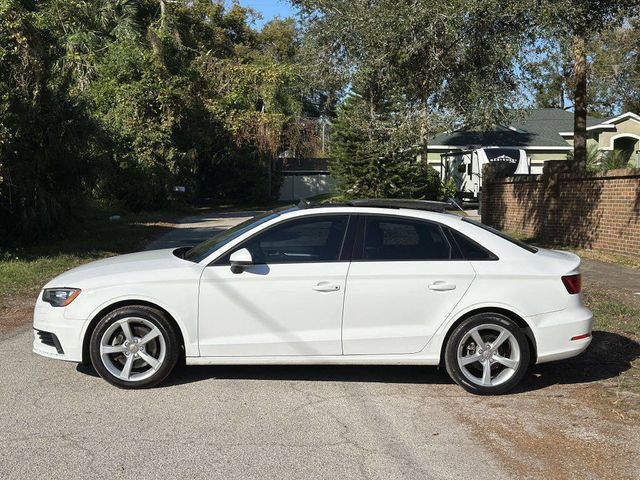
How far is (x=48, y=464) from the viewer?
4102 millimetres

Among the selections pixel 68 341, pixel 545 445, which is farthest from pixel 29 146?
pixel 545 445

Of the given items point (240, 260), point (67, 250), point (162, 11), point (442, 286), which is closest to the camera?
point (240, 260)

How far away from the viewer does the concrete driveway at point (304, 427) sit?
415 centimetres

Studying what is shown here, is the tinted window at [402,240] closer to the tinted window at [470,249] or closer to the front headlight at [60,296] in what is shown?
the tinted window at [470,249]

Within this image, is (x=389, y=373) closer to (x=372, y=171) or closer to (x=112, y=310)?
(x=112, y=310)

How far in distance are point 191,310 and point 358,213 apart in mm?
1622

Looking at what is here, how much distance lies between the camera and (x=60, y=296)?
5520 mm

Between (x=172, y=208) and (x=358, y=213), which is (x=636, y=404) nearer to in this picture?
(x=358, y=213)

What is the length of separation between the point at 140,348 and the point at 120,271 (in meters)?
0.66

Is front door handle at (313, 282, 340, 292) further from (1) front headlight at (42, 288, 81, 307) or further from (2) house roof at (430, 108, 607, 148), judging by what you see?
(2) house roof at (430, 108, 607, 148)

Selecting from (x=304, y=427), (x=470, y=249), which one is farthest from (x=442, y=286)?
(x=304, y=427)

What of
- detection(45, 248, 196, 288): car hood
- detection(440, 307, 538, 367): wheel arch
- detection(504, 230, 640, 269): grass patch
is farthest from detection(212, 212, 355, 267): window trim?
detection(504, 230, 640, 269): grass patch

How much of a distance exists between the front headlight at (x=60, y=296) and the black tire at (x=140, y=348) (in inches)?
12.3

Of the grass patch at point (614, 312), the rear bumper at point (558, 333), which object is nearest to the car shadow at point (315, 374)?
the rear bumper at point (558, 333)
